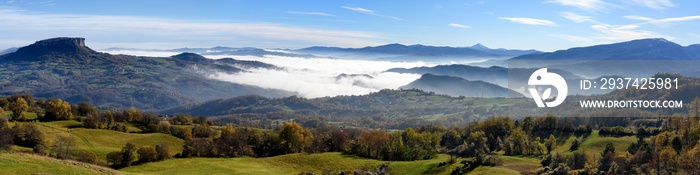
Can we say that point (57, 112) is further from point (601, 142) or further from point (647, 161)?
point (601, 142)

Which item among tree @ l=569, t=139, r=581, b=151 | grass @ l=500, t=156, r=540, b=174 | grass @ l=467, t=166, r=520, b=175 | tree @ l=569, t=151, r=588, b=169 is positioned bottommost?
tree @ l=569, t=139, r=581, b=151

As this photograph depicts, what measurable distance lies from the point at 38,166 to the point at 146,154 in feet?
117

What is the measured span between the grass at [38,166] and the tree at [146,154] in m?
31.3

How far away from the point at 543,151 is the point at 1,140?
102740 millimetres

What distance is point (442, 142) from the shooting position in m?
124

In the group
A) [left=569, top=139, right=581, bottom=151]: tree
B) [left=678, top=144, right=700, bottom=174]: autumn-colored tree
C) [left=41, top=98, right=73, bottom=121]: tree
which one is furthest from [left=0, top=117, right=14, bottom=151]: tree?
[left=569, top=139, right=581, bottom=151]: tree

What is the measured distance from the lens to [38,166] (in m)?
43.9

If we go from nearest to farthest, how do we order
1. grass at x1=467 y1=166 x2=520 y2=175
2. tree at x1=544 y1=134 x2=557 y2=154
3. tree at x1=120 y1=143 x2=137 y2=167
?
grass at x1=467 y1=166 x2=520 y2=175, tree at x1=120 y1=143 x2=137 y2=167, tree at x1=544 y1=134 x2=557 y2=154

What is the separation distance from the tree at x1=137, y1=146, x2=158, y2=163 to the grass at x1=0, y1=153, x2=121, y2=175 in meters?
31.3

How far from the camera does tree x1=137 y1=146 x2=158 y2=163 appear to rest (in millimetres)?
78562

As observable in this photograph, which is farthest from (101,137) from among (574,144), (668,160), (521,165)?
(574,144)

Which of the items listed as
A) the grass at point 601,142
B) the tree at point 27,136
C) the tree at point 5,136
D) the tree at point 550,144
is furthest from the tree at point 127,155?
the grass at point 601,142

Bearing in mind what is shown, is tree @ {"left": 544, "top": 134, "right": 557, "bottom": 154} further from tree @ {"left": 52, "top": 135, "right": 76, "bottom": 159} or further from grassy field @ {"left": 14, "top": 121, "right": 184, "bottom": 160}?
→ tree @ {"left": 52, "top": 135, "right": 76, "bottom": 159}

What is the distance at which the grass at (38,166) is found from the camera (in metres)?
42.1
